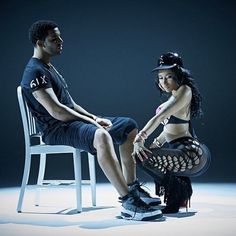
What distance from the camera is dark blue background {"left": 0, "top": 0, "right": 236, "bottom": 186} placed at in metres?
6.77

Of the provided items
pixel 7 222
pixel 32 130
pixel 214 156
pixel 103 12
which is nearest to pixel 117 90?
pixel 103 12

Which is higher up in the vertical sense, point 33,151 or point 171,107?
point 171,107

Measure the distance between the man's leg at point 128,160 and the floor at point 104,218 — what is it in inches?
9.2

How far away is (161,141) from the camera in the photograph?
3352mm

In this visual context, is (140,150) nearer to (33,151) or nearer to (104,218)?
(104,218)

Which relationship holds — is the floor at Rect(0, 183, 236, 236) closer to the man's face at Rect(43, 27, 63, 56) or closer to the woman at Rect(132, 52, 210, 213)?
the woman at Rect(132, 52, 210, 213)

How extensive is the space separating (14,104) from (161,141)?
3.96m

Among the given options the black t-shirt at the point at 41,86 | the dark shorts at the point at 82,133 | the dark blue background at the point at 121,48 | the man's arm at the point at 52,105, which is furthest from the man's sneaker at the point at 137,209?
the dark blue background at the point at 121,48

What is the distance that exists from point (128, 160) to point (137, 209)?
1.34ft

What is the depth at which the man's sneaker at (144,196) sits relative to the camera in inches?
117

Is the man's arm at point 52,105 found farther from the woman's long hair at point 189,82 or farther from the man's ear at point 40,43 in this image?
the woman's long hair at point 189,82

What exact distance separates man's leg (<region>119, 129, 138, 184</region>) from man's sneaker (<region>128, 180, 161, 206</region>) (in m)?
0.06

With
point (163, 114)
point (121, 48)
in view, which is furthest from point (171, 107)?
point (121, 48)

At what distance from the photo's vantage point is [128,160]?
3.19 meters
